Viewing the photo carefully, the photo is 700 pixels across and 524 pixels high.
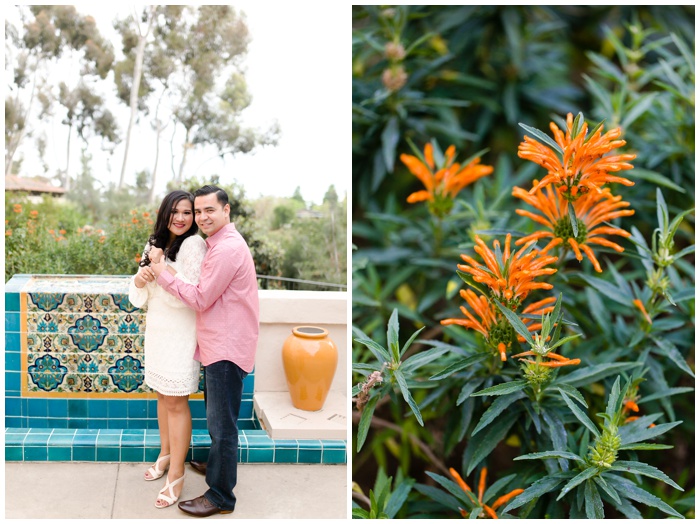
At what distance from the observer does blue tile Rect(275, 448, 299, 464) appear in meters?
Answer: 2.29

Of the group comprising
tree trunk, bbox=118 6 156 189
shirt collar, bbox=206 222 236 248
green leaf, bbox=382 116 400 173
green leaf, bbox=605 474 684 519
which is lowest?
green leaf, bbox=605 474 684 519

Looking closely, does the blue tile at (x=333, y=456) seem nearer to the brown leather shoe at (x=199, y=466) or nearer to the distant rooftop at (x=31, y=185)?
the brown leather shoe at (x=199, y=466)

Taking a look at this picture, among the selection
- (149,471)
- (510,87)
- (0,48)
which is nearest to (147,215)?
(0,48)

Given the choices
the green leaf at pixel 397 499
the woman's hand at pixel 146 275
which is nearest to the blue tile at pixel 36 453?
the woman's hand at pixel 146 275

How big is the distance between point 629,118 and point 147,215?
1.71 m

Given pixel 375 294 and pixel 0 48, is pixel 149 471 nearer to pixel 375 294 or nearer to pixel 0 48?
pixel 375 294

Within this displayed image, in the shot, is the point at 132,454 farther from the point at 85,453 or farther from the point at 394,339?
the point at 394,339

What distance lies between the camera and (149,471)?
2121 mm

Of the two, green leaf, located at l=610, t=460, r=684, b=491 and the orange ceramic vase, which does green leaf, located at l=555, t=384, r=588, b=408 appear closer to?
green leaf, located at l=610, t=460, r=684, b=491

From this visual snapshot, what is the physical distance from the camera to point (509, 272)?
1.26 metres

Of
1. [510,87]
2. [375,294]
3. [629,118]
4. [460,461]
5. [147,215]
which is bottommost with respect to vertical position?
[460,461]

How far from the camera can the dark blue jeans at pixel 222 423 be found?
1.79m

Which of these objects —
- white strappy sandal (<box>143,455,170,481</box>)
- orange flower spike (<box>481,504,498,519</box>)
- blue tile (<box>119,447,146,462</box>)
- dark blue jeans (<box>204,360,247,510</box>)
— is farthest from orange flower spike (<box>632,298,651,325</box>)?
blue tile (<box>119,447,146,462</box>)

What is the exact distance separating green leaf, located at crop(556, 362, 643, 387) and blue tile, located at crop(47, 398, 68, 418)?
1913 mm
